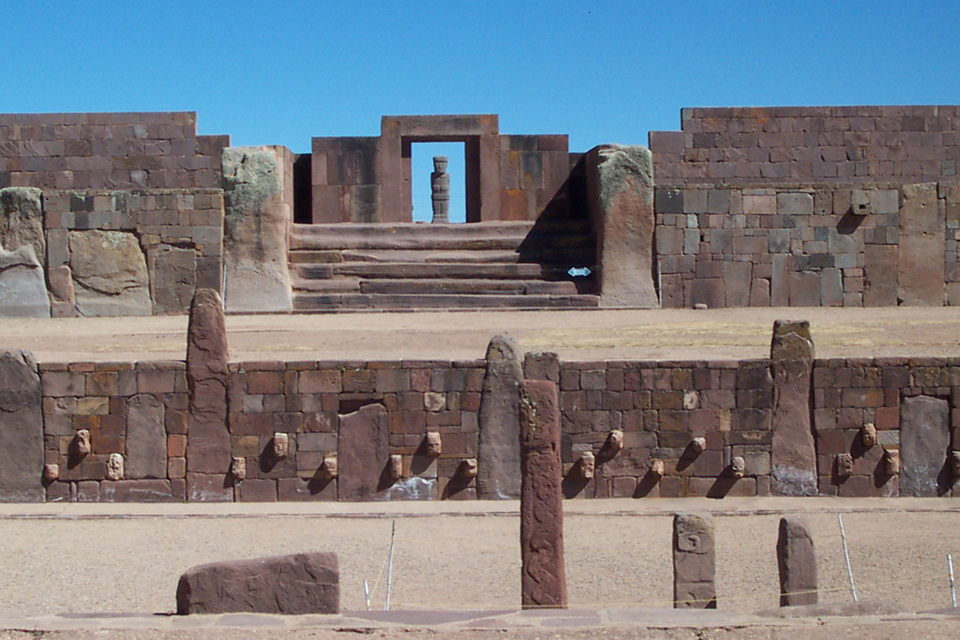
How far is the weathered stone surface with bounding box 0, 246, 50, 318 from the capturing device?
1762 cm

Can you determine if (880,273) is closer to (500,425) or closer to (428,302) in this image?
(428,302)

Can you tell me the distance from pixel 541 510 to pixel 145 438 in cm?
542

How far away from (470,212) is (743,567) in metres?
11.5

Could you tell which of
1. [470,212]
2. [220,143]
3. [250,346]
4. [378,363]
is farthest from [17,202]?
[378,363]

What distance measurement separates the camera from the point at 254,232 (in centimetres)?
1788

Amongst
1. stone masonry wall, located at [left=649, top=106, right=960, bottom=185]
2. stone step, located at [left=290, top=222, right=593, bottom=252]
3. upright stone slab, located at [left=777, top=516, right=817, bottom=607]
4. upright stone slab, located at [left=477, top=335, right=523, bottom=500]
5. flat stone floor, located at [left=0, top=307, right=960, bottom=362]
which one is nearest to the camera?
upright stone slab, located at [left=777, top=516, right=817, bottom=607]

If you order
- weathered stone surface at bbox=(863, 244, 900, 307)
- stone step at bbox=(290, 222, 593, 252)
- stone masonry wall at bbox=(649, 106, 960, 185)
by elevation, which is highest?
stone masonry wall at bbox=(649, 106, 960, 185)

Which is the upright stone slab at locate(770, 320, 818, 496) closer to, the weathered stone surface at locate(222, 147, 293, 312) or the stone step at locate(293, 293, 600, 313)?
the stone step at locate(293, 293, 600, 313)

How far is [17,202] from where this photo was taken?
1783cm

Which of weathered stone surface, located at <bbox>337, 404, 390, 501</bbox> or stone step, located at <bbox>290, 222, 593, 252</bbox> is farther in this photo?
stone step, located at <bbox>290, 222, 593, 252</bbox>

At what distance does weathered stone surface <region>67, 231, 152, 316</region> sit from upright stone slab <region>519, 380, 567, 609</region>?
10.7 metres

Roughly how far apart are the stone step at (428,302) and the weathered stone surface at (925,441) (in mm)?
5877

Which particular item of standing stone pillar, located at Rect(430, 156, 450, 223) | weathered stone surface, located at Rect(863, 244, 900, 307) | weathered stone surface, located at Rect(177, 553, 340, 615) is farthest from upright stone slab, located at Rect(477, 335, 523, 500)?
standing stone pillar, located at Rect(430, 156, 450, 223)

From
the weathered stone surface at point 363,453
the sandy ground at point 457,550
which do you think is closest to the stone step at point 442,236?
the weathered stone surface at point 363,453
